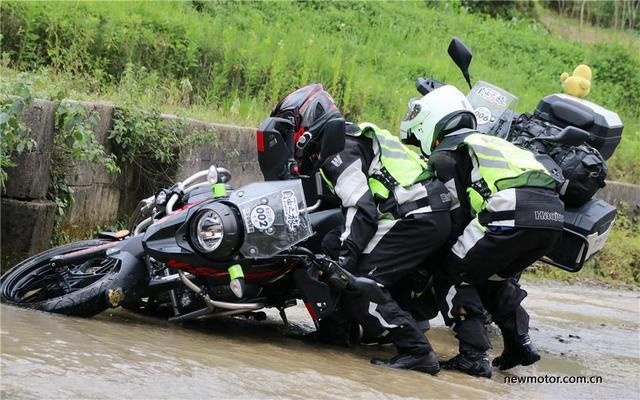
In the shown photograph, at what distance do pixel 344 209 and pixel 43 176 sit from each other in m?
2.02

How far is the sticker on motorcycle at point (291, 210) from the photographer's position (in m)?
5.53

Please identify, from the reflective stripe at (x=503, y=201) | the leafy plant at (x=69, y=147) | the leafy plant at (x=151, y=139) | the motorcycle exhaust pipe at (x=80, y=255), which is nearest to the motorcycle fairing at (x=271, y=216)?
the motorcycle exhaust pipe at (x=80, y=255)

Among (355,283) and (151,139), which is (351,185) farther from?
(151,139)

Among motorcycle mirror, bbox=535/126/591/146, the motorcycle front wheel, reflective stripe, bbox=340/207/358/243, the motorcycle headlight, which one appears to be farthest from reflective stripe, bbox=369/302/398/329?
motorcycle mirror, bbox=535/126/591/146

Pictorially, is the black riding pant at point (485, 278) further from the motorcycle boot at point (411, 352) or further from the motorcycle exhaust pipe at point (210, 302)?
the motorcycle exhaust pipe at point (210, 302)

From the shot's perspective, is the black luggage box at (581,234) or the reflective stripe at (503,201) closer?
the reflective stripe at (503,201)

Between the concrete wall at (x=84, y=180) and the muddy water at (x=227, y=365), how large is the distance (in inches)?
36.7

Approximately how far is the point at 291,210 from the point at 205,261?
54 cm

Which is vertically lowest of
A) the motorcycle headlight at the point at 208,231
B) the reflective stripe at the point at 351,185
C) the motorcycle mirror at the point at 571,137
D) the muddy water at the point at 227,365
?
the muddy water at the point at 227,365

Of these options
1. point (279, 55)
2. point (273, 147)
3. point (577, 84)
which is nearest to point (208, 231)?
point (273, 147)

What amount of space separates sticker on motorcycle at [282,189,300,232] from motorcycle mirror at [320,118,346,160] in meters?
0.29

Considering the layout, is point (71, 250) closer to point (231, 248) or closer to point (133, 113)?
point (231, 248)

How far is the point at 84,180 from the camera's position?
7250 millimetres

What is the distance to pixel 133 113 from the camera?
24.8 ft
